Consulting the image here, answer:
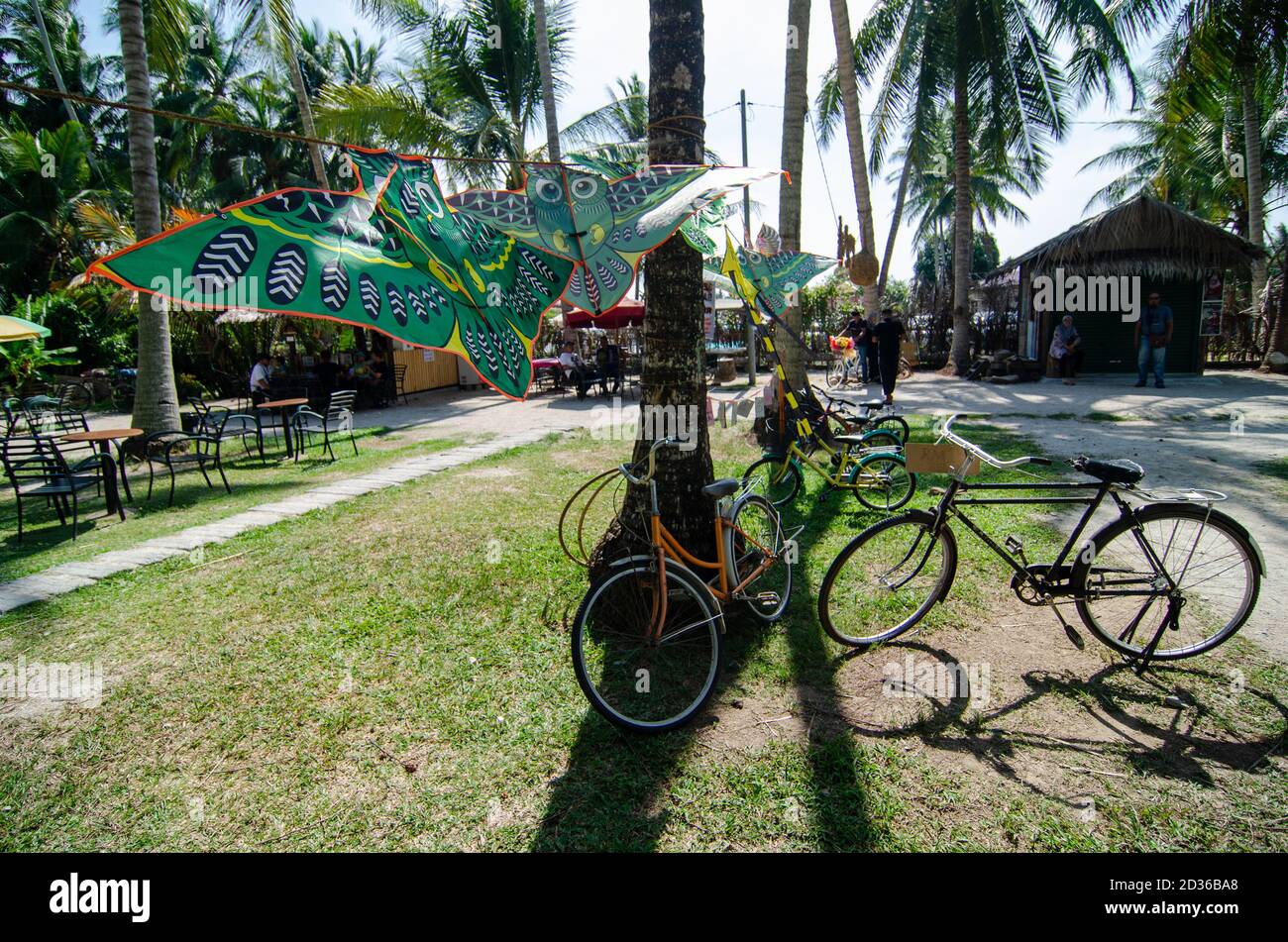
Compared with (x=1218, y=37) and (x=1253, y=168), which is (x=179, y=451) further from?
(x=1253, y=168)

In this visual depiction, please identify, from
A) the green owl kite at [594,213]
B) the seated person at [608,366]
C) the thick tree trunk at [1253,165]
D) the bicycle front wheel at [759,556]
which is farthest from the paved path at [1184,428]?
the seated person at [608,366]

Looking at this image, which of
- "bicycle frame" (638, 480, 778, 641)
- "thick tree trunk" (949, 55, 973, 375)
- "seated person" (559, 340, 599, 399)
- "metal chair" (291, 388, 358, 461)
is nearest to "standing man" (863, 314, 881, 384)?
"thick tree trunk" (949, 55, 973, 375)

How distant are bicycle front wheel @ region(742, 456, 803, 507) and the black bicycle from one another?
2.13 meters

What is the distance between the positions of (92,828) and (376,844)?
1.16 m

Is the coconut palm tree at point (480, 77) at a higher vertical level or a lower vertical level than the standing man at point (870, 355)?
higher

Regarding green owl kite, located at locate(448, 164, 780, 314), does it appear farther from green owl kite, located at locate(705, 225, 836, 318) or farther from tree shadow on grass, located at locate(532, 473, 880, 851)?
green owl kite, located at locate(705, 225, 836, 318)

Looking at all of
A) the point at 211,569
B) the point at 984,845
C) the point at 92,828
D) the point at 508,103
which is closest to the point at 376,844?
the point at 92,828

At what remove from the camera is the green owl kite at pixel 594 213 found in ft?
9.31

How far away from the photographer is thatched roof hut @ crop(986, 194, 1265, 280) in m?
14.8

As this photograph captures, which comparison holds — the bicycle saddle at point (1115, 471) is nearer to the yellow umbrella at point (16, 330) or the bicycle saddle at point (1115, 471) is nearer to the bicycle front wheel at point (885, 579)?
the bicycle front wheel at point (885, 579)

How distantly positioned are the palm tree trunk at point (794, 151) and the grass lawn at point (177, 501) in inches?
220

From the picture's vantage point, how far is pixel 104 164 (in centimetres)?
2552

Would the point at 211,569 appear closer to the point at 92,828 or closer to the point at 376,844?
the point at 92,828

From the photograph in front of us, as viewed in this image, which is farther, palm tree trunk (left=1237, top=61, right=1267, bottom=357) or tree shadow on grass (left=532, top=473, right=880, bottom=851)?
palm tree trunk (left=1237, top=61, right=1267, bottom=357)
